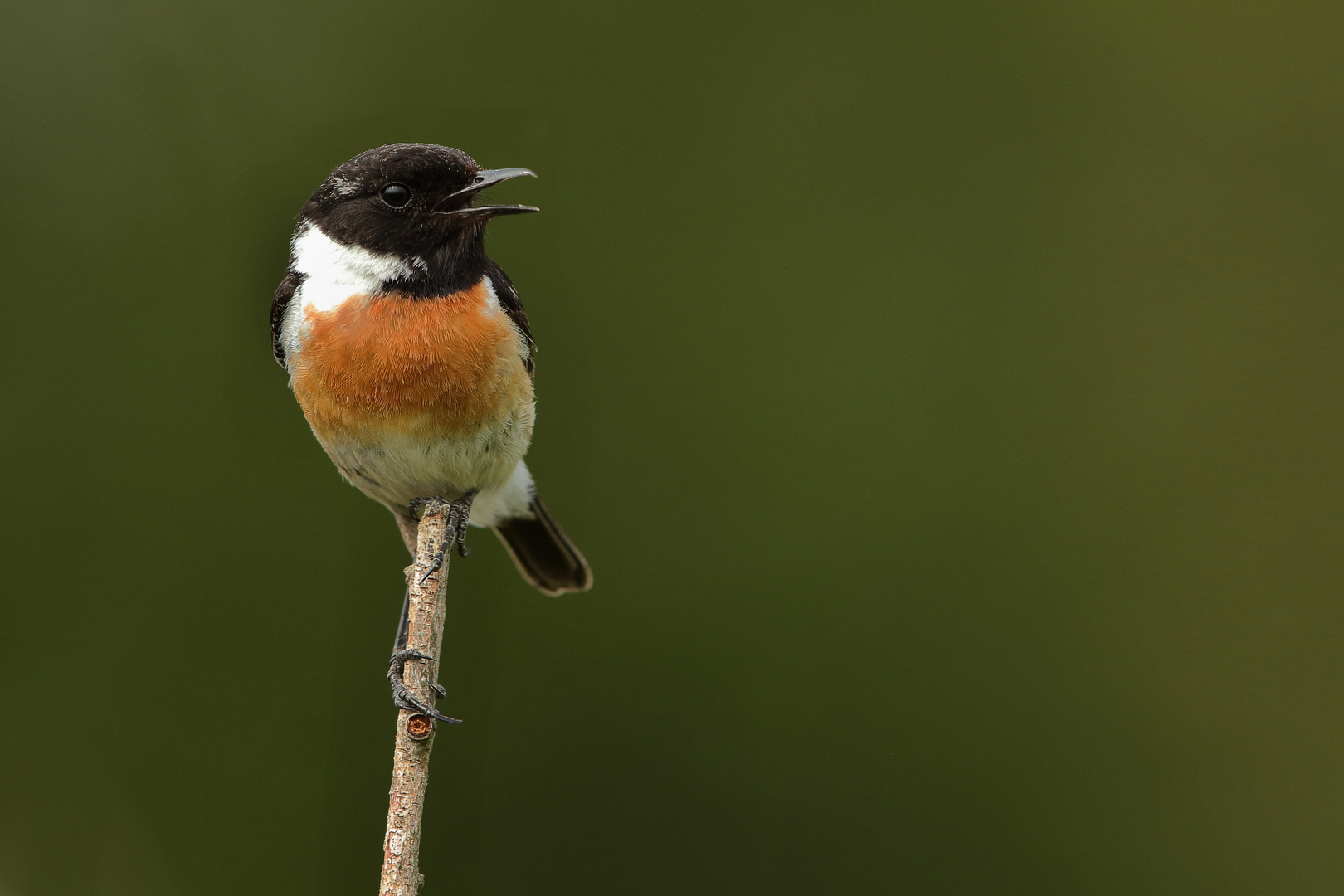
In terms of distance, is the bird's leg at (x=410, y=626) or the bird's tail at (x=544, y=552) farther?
the bird's tail at (x=544, y=552)

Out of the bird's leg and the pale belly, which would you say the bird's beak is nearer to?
the pale belly

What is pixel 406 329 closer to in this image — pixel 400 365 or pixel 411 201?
pixel 400 365

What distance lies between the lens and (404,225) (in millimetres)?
2293

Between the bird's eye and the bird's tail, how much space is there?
955mm

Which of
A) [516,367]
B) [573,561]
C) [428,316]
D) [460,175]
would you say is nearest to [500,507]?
[573,561]

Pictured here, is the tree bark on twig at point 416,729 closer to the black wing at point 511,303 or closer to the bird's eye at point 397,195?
the black wing at point 511,303

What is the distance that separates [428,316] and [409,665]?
732 millimetres

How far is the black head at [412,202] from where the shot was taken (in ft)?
7.39

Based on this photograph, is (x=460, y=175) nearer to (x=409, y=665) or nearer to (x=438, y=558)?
(x=438, y=558)

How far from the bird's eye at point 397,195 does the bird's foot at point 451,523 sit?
627mm

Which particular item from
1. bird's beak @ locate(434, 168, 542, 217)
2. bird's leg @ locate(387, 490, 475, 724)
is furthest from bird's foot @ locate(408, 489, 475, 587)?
bird's beak @ locate(434, 168, 542, 217)

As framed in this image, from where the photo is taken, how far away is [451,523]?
2.22 metres

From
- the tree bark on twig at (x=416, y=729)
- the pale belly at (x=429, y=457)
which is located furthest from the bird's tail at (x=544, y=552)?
the tree bark on twig at (x=416, y=729)

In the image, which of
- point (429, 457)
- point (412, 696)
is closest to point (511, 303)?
point (429, 457)
